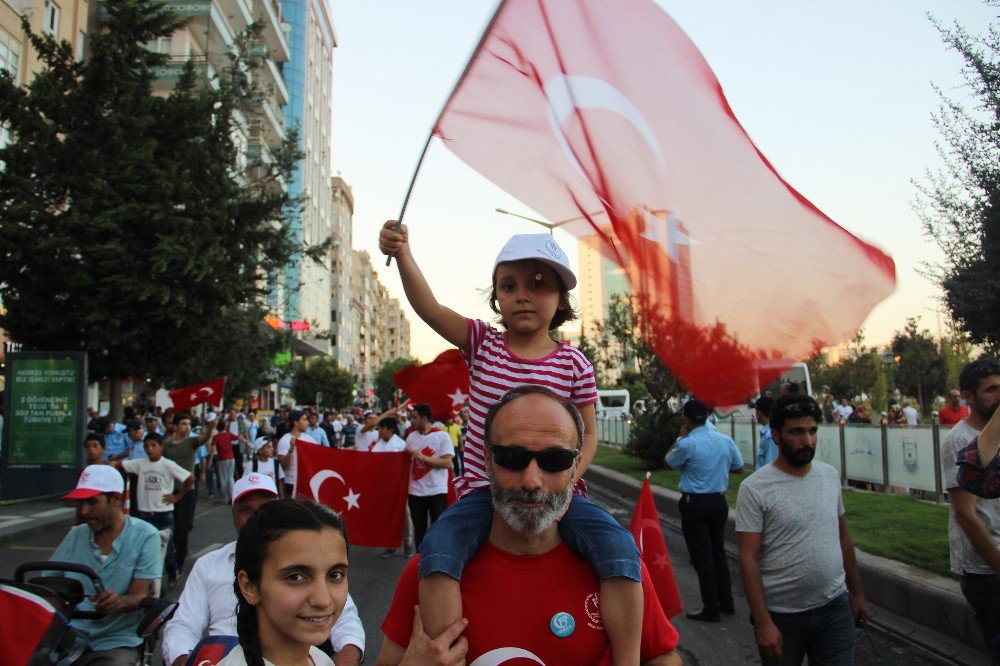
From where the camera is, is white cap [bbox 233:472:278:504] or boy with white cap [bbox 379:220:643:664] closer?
boy with white cap [bbox 379:220:643:664]

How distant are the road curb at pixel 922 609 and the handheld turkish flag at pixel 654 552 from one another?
8.24 feet

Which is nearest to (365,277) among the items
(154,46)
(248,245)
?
(154,46)

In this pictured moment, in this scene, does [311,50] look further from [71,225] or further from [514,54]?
[514,54]

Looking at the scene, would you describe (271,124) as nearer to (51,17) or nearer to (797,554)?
(51,17)

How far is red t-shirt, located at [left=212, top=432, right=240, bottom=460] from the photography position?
16.8 m

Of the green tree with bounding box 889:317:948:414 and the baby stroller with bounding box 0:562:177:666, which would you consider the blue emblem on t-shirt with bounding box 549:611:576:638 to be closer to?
the baby stroller with bounding box 0:562:177:666

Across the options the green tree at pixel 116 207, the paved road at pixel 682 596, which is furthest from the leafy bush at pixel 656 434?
the green tree at pixel 116 207

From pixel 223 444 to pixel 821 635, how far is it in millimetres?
14726

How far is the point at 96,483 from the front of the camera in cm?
487

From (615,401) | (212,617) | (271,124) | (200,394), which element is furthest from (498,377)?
(615,401)

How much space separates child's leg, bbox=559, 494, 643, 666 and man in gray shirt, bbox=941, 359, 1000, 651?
8.49ft

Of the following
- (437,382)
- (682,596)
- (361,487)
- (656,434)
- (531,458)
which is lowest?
(682,596)

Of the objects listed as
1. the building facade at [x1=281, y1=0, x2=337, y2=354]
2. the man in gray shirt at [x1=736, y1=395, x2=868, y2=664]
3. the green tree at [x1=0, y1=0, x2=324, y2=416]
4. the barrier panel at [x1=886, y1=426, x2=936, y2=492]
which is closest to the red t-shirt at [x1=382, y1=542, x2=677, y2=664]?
the man in gray shirt at [x1=736, y1=395, x2=868, y2=664]

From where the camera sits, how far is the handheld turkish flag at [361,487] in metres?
8.82
